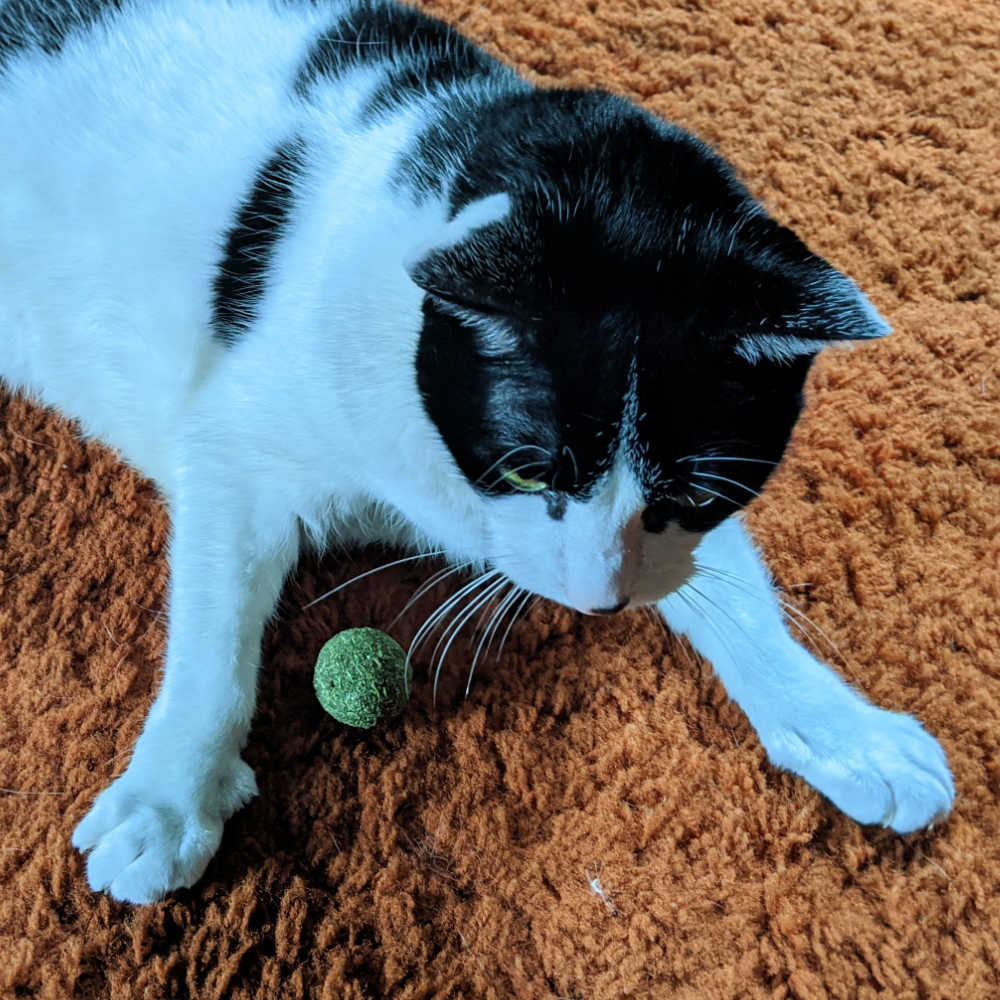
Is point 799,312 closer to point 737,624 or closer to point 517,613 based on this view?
point 737,624

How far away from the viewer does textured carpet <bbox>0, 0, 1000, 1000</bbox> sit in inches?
36.3

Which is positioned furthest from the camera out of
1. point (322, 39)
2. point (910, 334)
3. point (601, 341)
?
point (910, 334)

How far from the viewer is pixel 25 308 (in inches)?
47.3

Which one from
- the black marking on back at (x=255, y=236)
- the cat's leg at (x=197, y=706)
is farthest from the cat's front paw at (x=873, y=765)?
the black marking on back at (x=255, y=236)

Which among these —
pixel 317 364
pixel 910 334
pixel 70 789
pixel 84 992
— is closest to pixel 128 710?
pixel 70 789

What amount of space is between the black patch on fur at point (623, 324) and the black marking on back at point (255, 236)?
0.25 m

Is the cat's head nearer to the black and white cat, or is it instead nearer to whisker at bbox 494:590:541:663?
the black and white cat

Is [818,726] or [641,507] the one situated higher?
[641,507]

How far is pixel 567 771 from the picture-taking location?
1.05m

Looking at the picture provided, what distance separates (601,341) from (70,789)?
73 centimetres

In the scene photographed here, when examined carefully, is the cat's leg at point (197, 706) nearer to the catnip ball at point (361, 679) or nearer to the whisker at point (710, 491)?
the catnip ball at point (361, 679)

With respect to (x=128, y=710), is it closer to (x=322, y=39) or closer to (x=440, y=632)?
(x=440, y=632)

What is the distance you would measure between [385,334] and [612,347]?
0.26m

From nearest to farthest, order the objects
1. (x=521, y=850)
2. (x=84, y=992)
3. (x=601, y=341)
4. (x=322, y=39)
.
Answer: (x=601, y=341), (x=84, y=992), (x=521, y=850), (x=322, y=39)
